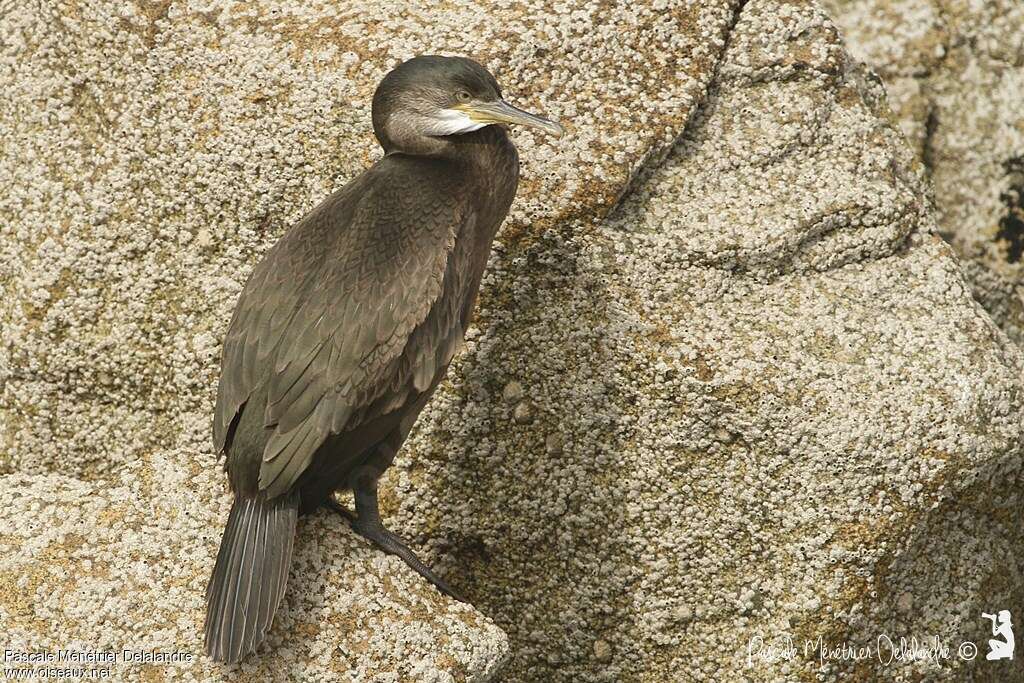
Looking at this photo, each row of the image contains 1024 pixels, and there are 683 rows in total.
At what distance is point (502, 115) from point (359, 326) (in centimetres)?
80

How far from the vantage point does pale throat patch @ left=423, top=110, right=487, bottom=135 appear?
168 inches

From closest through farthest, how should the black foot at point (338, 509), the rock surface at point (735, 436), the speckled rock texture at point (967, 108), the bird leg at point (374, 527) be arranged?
the bird leg at point (374, 527)
the black foot at point (338, 509)
the rock surface at point (735, 436)
the speckled rock texture at point (967, 108)

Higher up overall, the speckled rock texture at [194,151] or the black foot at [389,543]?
the speckled rock texture at [194,151]

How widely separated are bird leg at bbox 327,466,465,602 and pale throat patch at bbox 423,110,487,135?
1.06 meters

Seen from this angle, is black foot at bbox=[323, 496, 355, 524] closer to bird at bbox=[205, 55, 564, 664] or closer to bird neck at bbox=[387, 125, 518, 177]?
bird at bbox=[205, 55, 564, 664]

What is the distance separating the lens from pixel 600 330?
4.54m

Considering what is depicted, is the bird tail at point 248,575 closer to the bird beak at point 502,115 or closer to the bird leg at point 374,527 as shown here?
the bird leg at point 374,527

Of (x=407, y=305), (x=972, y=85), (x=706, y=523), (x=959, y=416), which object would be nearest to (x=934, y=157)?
(x=972, y=85)

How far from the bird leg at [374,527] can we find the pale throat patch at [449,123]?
1061 millimetres

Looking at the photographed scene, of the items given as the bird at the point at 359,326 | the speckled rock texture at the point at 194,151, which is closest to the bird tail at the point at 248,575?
the bird at the point at 359,326

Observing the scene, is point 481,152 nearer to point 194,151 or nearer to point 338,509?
point 194,151

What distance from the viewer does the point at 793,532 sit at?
4.43 m

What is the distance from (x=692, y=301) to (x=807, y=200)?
0.54 meters

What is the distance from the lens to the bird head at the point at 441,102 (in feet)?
13.9
